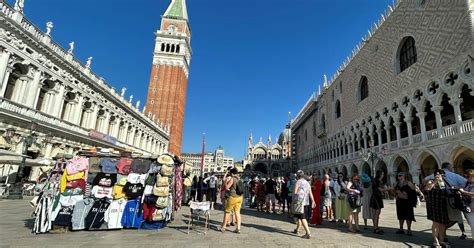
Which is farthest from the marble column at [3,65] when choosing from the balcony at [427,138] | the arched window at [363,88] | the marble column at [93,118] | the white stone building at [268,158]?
the white stone building at [268,158]

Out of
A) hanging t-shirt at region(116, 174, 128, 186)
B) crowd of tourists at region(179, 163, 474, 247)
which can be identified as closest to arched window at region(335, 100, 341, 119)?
crowd of tourists at region(179, 163, 474, 247)

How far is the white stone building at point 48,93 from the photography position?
14817mm

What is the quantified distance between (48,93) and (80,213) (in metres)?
18.2

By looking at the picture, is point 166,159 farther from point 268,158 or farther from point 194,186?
point 268,158

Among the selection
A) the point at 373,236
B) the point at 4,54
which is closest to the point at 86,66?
the point at 4,54

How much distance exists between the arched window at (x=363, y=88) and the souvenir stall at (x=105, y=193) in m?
28.0

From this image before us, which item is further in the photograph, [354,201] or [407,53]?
[407,53]

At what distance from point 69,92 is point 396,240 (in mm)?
26139

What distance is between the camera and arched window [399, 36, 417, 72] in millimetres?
20234

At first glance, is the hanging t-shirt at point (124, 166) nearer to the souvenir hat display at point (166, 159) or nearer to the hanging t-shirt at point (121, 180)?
the hanging t-shirt at point (121, 180)

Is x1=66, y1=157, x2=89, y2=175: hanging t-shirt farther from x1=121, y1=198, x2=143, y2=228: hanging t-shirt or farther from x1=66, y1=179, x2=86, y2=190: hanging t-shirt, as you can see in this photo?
x1=121, y1=198, x2=143, y2=228: hanging t-shirt

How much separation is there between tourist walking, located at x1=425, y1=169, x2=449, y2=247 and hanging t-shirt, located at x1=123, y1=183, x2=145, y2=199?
7.18 m

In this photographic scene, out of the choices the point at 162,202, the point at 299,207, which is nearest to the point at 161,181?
the point at 162,202

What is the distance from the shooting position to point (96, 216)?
609 cm
